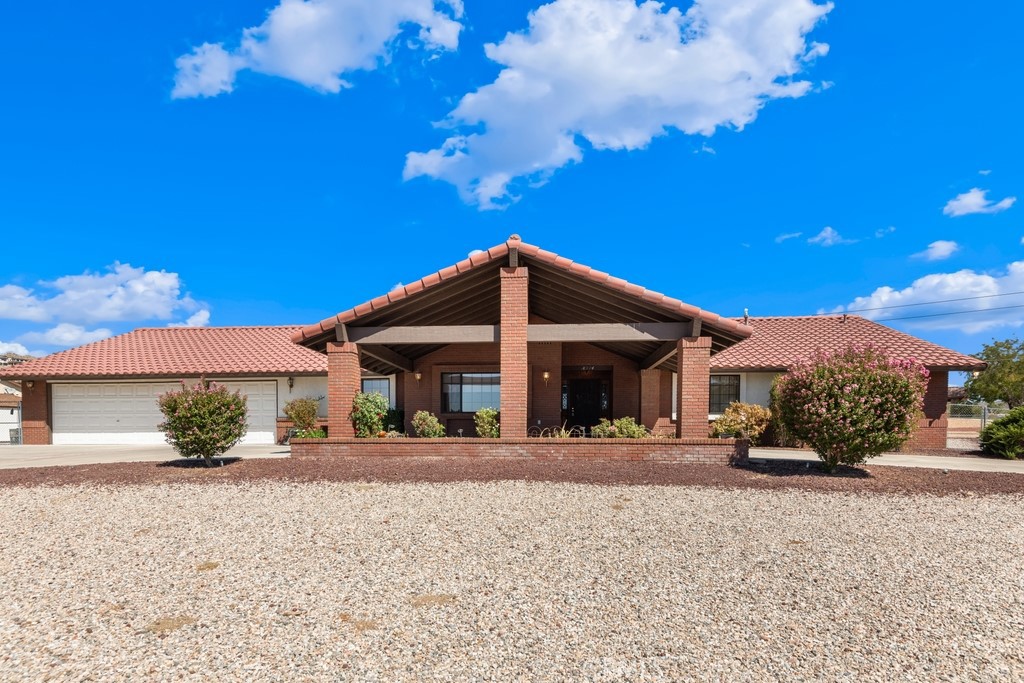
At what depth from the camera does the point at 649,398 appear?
1560 cm

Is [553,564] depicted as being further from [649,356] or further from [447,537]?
[649,356]

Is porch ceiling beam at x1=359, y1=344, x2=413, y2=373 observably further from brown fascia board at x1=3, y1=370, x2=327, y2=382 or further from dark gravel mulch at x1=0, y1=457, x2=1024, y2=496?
brown fascia board at x1=3, y1=370, x2=327, y2=382

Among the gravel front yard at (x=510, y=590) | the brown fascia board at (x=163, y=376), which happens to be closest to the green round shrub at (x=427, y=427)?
the gravel front yard at (x=510, y=590)

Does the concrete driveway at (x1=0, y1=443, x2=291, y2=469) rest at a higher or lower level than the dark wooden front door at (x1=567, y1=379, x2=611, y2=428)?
lower

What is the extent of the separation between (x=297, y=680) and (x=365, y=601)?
1.03 meters

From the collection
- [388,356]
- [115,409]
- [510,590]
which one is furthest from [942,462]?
[115,409]

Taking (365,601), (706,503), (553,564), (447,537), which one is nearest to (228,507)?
(447,537)

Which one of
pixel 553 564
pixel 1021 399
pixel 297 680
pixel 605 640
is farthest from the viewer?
pixel 1021 399

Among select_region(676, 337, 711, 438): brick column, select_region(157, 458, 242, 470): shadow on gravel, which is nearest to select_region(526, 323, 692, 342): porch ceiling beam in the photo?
select_region(676, 337, 711, 438): brick column

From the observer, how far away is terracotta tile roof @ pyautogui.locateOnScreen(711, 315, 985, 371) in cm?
1577

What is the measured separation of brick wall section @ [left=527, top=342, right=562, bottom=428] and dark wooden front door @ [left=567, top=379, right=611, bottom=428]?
3.16 ft

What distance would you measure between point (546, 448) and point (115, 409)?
15.7 meters

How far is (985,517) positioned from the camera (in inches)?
257

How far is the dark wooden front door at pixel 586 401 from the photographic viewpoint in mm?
16144
